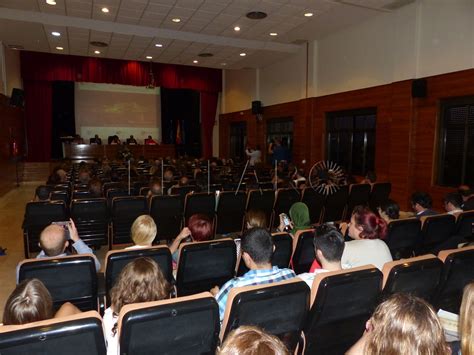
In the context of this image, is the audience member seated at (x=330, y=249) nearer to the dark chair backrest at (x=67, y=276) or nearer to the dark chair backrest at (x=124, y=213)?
the dark chair backrest at (x=67, y=276)

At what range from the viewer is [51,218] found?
4562 millimetres

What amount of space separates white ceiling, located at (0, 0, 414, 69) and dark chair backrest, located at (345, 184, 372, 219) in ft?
13.8

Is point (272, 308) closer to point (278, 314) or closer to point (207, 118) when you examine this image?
point (278, 314)

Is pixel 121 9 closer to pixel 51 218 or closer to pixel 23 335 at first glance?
pixel 51 218

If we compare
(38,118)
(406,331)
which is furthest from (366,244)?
Answer: (38,118)

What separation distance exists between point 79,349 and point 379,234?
248 centimetres

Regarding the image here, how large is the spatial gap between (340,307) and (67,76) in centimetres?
1423

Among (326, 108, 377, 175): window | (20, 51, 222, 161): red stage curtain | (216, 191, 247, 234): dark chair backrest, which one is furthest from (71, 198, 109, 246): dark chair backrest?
(20, 51, 222, 161): red stage curtain

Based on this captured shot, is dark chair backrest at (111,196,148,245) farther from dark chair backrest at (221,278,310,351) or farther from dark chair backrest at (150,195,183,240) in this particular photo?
dark chair backrest at (221,278,310,351)

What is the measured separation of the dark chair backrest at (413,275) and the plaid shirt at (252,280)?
0.59 m

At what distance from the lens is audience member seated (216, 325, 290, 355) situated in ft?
3.04

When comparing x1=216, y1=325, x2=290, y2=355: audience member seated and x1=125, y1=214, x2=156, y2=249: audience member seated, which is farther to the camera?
x1=125, y1=214, x2=156, y2=249: audience member seated

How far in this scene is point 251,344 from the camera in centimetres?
94

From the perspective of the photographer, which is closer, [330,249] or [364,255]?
[330,249]
